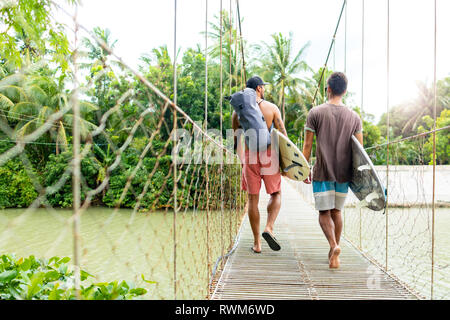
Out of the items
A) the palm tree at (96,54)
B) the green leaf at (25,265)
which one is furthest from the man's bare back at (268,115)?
the green leaf at (25,265)

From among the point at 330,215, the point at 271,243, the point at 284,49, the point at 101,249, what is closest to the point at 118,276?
the point at 101,249

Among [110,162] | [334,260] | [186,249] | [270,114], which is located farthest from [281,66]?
[110,162]

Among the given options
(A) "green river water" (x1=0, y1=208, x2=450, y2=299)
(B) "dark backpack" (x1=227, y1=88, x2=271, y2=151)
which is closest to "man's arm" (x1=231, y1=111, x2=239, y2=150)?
(B) "dark backpack" (x1=227, y1=88, x2=271, y2=151)

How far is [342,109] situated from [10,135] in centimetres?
170

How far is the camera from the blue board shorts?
1.96 m

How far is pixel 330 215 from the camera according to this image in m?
2.01

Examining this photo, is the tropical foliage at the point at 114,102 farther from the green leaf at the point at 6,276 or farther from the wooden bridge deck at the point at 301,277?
the wooden bridge deck at the point at 301,277

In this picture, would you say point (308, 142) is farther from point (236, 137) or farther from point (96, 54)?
point (96, 54)

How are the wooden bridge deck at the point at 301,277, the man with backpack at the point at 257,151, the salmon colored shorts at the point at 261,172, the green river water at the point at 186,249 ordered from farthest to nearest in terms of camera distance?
the green river water at the point at 186,249
the salmon colored shorts at the point at 261,172
the man with backpack at the point at 257,151
the wooden bridge deck at the point at 301,277

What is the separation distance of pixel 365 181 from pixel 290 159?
1.64ft

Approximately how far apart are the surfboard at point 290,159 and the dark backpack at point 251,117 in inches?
5.2

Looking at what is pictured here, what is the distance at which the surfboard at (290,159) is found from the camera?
2.18 metres

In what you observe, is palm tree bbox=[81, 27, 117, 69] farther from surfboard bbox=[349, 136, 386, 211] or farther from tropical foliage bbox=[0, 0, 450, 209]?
surfboard bbox=[349, 136, 386, 211]
